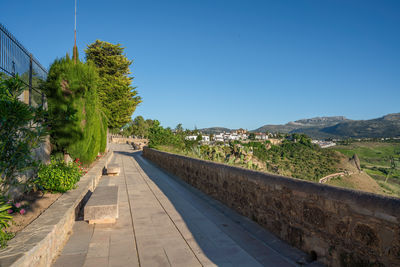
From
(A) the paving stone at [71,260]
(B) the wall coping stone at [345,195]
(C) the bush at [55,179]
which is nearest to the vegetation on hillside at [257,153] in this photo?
(B) the wall coping stone at [345,195]

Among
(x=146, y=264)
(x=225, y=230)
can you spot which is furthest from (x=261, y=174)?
(x=146, y=264)

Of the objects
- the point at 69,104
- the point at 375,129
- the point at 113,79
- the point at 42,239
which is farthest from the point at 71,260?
the point at 375,129

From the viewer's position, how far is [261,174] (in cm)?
448

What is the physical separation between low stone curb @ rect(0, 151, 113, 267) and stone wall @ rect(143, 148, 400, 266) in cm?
310

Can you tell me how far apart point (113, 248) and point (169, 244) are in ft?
2.54

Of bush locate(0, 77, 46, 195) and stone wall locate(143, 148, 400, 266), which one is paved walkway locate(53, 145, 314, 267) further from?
bush locate(0, 77, 46, 195)

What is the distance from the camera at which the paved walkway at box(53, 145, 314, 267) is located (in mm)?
3170

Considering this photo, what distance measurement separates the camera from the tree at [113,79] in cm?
2133

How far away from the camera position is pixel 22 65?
17.0ft

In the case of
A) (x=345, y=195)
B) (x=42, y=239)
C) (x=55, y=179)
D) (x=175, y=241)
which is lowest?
(x=175, y=241)

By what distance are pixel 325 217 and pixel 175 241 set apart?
210cm

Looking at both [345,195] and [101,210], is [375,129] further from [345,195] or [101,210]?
[101,210]

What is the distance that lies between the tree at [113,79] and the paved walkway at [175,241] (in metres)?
17.3

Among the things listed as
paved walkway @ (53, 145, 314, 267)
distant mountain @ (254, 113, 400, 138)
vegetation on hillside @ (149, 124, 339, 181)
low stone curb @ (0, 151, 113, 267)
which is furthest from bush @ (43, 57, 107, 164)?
distant mountain @ (254, 113, 400, 138)
